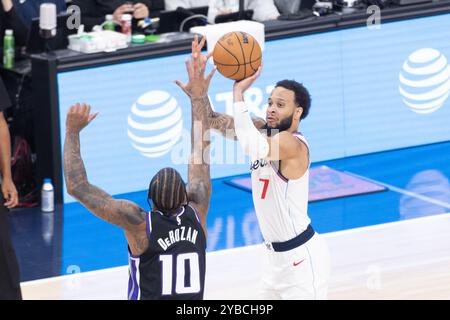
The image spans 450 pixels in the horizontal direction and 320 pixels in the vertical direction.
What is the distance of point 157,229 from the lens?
710cm

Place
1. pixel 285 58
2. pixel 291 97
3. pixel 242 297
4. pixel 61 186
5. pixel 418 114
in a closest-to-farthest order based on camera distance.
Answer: pixel 291 97
pixel 242 297
pixel 61 186
pixel 285 58
pixel 418 114

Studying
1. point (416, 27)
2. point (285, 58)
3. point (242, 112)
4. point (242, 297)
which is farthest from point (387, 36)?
point (242, 112)

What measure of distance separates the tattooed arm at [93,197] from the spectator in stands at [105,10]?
5.66 meters

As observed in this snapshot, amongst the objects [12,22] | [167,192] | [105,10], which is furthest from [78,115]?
[105,10]

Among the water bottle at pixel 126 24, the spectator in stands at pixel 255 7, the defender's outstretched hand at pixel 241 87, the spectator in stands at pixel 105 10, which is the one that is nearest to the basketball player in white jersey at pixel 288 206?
the defender's outstretched hand at pixel 241 87

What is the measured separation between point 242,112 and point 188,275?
124cm

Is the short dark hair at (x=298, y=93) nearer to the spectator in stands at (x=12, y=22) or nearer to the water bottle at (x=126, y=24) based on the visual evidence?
the water bottle at (x=126, y=24)

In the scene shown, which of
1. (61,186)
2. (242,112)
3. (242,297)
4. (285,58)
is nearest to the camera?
(242,112)

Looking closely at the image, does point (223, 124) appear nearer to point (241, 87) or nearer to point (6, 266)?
point (241, 87)

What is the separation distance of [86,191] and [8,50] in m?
5.39

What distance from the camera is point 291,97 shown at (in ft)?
27.3
